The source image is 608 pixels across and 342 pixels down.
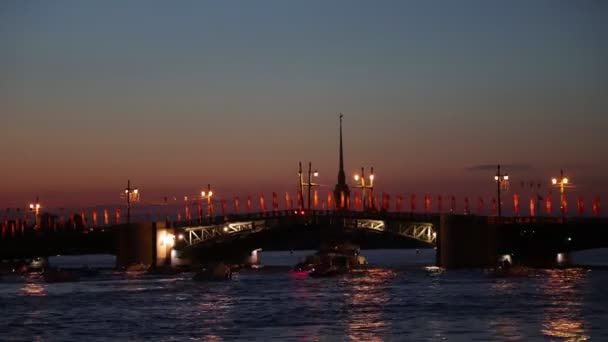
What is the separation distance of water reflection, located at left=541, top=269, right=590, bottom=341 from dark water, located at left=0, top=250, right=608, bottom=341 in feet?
0.25

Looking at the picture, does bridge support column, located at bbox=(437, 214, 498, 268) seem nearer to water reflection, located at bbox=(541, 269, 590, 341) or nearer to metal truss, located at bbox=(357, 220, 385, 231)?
water reflection, located at bbox=(541, 269, 590, 341)

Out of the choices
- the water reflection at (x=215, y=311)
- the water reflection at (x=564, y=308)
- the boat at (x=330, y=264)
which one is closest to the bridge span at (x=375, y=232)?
the boat at (x=330, y=264)

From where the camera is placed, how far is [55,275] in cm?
15138

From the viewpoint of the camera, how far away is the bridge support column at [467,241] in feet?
511

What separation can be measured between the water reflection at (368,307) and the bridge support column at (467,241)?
8762 millimetres

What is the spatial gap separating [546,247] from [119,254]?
5700 cm

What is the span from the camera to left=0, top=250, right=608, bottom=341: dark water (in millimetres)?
75438

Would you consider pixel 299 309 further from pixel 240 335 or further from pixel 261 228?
pixel 261 228

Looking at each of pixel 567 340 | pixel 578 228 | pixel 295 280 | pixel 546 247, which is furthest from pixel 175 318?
pixel 546 247

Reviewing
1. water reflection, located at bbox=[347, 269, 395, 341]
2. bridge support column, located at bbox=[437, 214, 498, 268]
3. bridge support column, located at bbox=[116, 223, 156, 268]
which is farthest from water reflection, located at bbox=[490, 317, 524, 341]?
bridge support column, located at bbox=[116, 223, 156, 268]

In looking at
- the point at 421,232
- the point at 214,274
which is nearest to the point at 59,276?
the point at 214,274

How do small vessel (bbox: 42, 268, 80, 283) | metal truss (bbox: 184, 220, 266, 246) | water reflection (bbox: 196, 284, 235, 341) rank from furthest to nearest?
1. metal truss (bbox: 184, 220, 266, 246)
2. small vessel (bbox: 42, 268, 80, 283)
3. water reflection (bbox: 196, 284, 235, 341)

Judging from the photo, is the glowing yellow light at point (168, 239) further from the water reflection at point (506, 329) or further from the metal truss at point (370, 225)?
the water reflection at point (506, 329)

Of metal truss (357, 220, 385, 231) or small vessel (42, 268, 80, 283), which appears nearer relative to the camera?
Answer: small vessel (42, 268, 80, 283)
